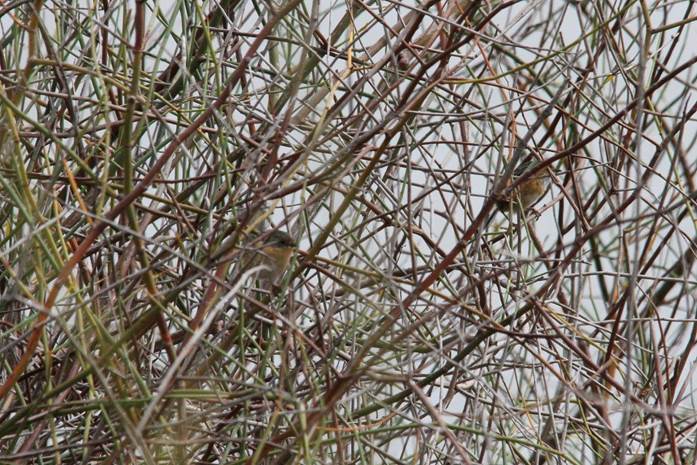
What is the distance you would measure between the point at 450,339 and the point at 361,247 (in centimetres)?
29

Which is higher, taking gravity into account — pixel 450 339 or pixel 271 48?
pixel 271 48

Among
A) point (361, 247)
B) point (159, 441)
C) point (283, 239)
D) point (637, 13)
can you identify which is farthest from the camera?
point (637, 13)

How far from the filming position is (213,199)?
1.77 meters

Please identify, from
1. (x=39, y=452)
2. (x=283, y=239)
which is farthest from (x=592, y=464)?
(x=39, y=452)

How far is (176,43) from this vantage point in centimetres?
221

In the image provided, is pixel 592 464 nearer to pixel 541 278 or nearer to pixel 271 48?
pixel 541 278

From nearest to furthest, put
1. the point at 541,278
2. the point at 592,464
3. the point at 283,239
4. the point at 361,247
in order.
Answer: the point at 283,239
the point at 361,247
the point at 541,278
the point at 592,464

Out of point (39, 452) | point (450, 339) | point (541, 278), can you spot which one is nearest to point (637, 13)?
point (541, 278)

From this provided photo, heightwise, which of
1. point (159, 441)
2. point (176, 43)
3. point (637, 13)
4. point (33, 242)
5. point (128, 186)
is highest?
point (637, 13)

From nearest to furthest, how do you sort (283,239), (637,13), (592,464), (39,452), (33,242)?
(39,452) → (33,242) → (283,239) → (592,464) → (637,13)

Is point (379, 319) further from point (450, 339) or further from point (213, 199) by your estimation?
point (213, 199)

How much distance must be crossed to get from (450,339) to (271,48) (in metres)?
0.79

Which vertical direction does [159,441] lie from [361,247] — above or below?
below

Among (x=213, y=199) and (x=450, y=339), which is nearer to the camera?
(x=213, y=199)
